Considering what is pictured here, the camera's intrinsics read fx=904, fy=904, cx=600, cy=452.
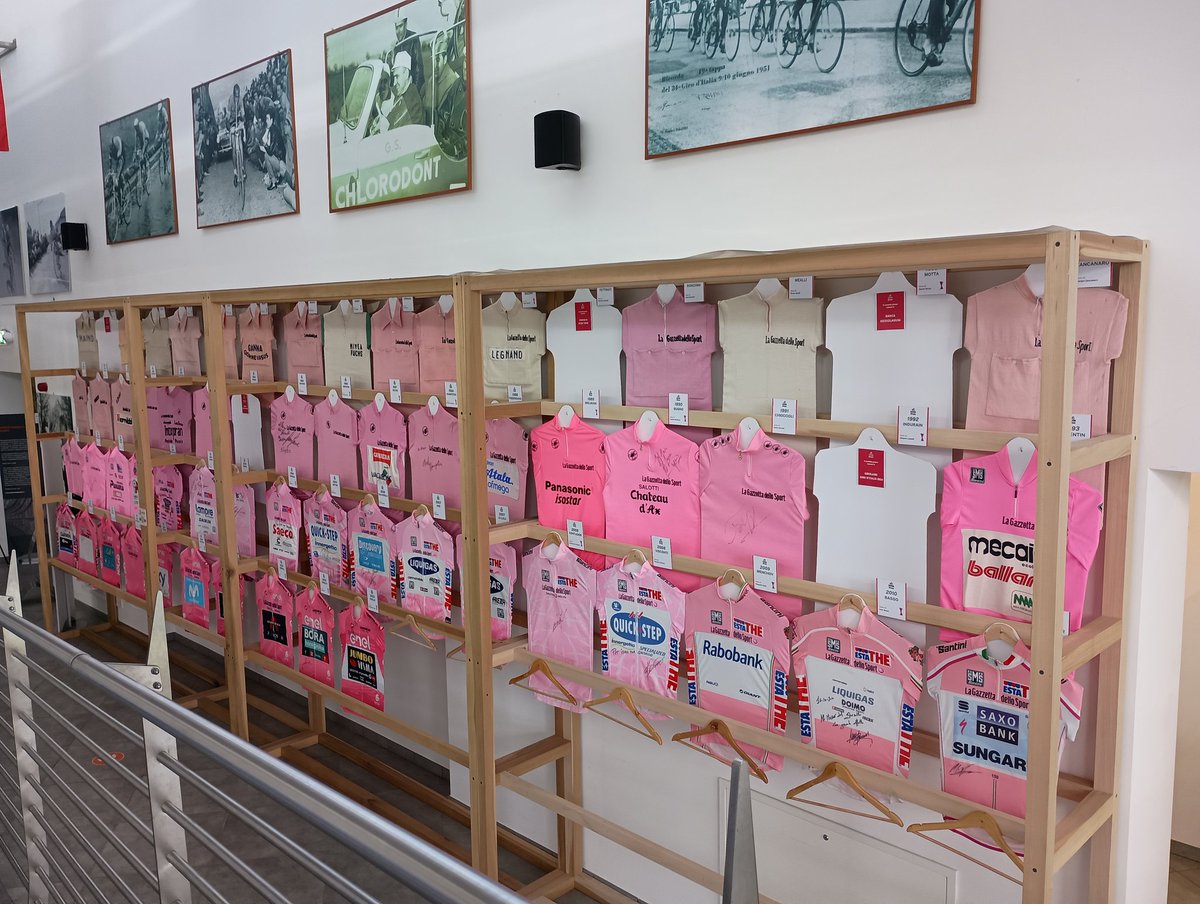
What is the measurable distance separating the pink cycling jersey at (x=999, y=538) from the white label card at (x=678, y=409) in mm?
770

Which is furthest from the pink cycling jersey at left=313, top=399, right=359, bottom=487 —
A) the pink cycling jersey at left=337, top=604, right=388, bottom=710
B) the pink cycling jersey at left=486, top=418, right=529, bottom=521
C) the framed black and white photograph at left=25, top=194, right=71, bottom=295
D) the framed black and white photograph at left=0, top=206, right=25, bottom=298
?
the framed black and white photograph at left=0, top=206, right=25, bottom=298

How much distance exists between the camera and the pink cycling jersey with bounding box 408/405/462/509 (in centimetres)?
342

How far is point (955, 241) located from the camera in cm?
168

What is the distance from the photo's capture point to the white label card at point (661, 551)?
106 inches

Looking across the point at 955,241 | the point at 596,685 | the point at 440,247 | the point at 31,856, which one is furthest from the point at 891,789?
the point at 440,247

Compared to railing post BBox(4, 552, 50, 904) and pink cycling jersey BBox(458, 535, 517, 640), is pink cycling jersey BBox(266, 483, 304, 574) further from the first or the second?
railing post BBox(4, 552, 50, 904)

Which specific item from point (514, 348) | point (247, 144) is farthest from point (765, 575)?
point (247, 144)

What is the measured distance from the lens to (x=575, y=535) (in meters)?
2.94

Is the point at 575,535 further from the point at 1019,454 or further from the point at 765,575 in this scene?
the point at 1019,454

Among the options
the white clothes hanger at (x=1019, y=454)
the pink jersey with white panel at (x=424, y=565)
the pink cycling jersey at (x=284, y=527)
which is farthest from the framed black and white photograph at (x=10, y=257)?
the white clothes hanger at (x=1019, y=454)

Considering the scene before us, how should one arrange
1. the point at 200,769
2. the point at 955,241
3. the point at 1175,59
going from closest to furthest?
1. the point at 955,241
2. the point at 1175,59
3. the point at 200,769

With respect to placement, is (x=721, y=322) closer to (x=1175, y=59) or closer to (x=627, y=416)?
(x=627, y=416)

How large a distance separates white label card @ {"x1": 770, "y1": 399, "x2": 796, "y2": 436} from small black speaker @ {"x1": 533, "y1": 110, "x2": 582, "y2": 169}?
1.11 meters

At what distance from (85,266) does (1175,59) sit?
641cm
